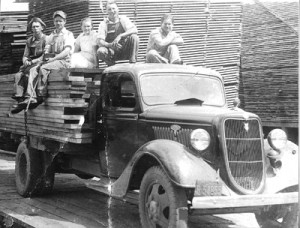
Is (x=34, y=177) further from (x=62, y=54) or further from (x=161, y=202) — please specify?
(x=161, y=202)

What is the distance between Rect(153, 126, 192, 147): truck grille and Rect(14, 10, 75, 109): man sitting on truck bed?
1.94 m

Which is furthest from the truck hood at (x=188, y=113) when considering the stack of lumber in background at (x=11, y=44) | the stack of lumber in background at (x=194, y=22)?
the stack of lumber in background at (x=11, y=44)

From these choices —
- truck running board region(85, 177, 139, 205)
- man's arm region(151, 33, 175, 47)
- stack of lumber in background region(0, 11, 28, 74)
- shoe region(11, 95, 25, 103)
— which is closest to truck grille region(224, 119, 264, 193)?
truck running board region(85, 177, 139, 205)

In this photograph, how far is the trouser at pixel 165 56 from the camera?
6.71 meters

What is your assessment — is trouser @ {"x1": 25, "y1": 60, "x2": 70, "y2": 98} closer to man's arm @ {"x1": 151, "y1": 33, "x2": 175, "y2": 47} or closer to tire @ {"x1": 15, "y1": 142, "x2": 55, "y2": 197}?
tire @ {"x1": 15, "y1": 142, "x2": 55, "y2": 197}

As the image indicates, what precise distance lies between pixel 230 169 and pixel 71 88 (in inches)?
85.1

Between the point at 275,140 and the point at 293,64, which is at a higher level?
the point at 293,64

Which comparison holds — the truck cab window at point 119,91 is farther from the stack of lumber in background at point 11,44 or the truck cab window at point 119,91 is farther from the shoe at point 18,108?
the stack of lumber in background at point 11,44

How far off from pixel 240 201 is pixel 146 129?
1.38 metres

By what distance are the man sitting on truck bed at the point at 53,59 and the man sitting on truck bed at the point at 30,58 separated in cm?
12

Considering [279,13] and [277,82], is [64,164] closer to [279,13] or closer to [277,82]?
[277,82]

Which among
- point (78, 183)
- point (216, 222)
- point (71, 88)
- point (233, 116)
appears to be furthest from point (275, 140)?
point (78, 183)

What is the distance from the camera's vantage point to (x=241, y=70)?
Result: 31.8ft

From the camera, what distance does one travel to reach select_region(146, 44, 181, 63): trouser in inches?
264
